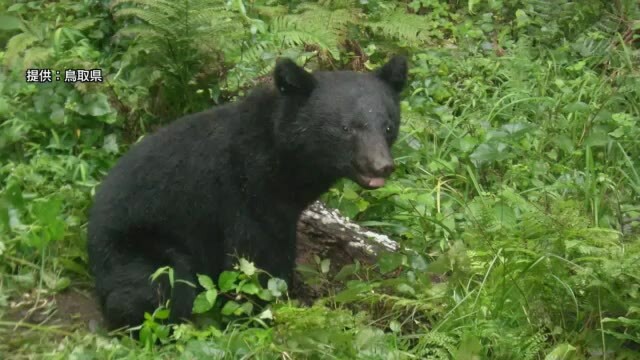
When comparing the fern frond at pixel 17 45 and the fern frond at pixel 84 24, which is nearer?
the fern frond at pixel 17 45

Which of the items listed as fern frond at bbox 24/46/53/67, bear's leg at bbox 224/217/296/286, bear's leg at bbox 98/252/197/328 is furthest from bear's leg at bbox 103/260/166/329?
fern frond at bbox 24/46/53/67

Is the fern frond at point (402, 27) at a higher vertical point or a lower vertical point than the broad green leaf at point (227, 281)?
higher

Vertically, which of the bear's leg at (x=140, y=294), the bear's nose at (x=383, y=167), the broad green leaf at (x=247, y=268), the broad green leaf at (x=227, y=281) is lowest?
the bear's leg at (x=140, y=294)

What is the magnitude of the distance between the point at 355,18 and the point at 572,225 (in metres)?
3.90

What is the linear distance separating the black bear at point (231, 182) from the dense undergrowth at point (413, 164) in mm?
332

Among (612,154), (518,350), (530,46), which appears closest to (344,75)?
(518,350)

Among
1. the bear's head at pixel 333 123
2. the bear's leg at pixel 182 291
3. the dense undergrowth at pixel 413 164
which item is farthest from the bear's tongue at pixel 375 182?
the bear's leg at pixel 182 291

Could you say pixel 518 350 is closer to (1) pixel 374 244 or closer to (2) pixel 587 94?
(1) pixel 374 244

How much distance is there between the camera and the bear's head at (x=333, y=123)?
5.11 metres

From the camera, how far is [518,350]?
439cm

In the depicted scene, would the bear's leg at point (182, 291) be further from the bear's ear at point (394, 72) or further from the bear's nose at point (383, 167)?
the bear's ear at point (394, 72)

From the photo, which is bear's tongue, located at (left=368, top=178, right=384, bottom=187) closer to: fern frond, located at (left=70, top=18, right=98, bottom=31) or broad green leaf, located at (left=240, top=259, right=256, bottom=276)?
broad green leaf, located at (left=240, top=259, right=256, bottom=276)

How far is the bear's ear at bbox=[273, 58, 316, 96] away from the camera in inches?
201

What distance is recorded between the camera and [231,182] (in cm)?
536
